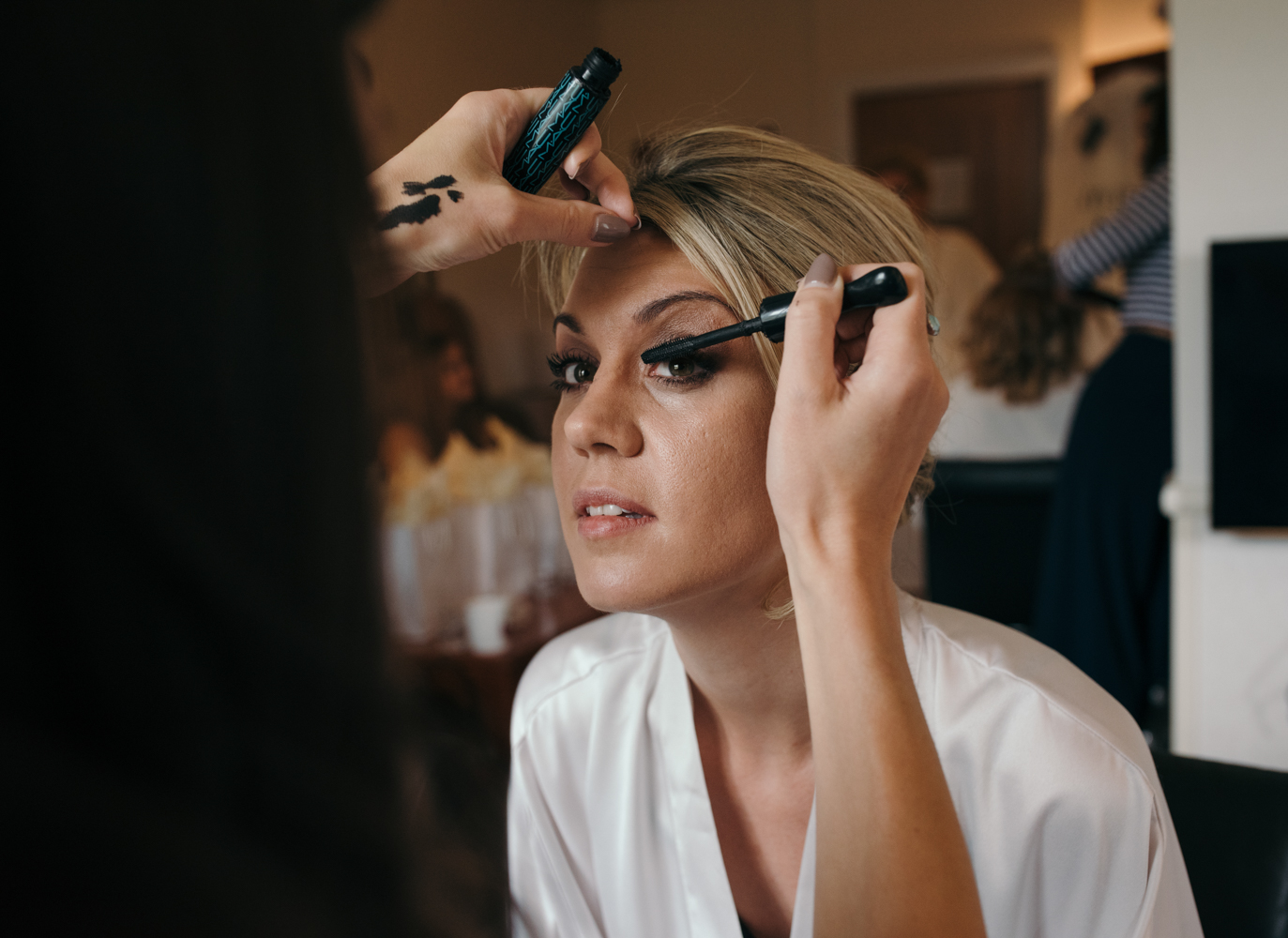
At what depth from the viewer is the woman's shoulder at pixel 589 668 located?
109cm

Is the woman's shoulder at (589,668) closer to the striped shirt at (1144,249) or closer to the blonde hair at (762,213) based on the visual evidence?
the blonde hair at (762,213)

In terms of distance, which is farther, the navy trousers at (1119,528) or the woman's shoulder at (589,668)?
the navy trousers at (1119,528)

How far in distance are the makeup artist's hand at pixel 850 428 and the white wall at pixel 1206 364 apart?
1158 mm

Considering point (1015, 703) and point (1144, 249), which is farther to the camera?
point (1144, 249)

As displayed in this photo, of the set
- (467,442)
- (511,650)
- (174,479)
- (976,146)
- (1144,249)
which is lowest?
(511,650)

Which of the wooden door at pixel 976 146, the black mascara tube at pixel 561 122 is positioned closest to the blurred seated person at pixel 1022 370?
the wooden door at pixel 976 146

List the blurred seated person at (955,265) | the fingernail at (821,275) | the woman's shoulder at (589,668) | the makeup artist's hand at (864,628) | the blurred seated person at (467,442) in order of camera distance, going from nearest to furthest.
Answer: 1. the makeup artist's hand at (864,628)
2. the fingernail at (821,275)
3. the woman's shoulder at (589,668)
4. the blurred seated person at (467,442)
5. the blurred seated person at (955,265)

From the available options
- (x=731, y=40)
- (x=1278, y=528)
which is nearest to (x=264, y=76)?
(x=1278, y=528)

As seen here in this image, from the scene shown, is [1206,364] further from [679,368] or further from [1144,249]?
[679,368]

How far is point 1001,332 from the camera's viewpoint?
120 inches

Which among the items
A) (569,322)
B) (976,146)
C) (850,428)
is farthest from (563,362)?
(976,146)

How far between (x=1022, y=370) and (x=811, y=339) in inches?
107

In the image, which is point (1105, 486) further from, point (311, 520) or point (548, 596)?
point (311, 520)

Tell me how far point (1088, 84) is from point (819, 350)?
4.94 meters
